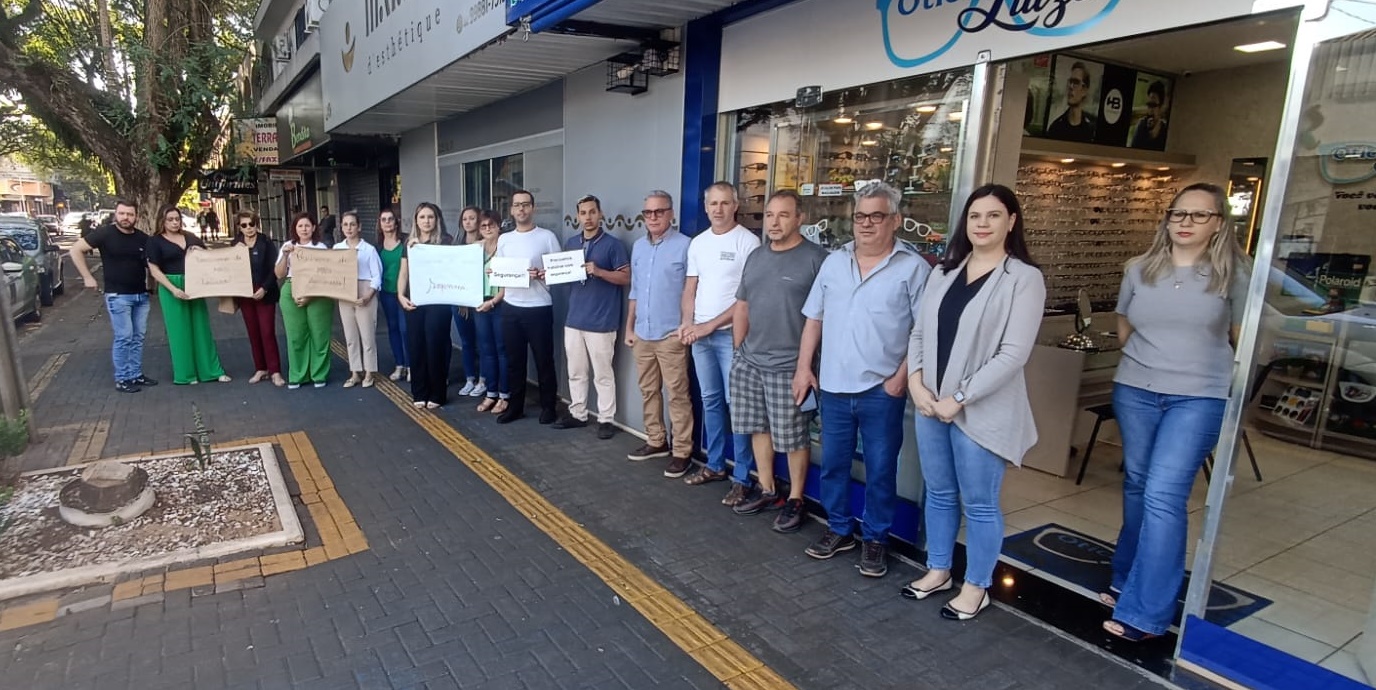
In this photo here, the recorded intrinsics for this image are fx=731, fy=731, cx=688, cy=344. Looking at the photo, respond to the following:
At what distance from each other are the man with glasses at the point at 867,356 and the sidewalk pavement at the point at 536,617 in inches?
12.7

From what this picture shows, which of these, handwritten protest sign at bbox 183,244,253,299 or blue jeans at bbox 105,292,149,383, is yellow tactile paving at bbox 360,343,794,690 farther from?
blue jeans at bbox 105,292,149,383

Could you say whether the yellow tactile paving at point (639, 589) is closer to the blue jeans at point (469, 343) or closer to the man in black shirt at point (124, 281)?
the blue jeans at point (469, 343)

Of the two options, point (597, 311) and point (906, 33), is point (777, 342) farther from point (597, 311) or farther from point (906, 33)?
point (597, 311)

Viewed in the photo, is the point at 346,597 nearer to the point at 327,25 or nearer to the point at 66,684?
the point at 66,684

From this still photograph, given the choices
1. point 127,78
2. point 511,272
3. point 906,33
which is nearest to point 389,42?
point 511,272

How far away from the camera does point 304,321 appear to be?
7414mm

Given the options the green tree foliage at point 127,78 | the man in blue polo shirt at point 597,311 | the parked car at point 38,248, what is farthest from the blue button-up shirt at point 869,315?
the parked car at point 38,248

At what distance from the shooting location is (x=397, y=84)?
7672 mm

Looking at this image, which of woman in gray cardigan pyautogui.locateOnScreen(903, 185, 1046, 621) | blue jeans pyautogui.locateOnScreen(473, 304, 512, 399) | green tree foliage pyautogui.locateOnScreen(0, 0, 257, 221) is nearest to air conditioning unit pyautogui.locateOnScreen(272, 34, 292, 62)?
green tree foliage pyautogui.locateOnScreen(0, 0, 257, 221)

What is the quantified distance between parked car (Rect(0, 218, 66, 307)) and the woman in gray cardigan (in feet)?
51.3

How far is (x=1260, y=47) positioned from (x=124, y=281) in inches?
390

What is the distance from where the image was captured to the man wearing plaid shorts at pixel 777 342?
13.5 feet

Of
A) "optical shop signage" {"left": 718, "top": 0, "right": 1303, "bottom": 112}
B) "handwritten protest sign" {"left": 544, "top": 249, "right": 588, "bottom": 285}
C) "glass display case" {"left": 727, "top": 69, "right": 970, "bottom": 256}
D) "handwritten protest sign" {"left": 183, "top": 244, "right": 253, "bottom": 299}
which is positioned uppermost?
"optical shop signage" {"left": 718, "top": 0, "right": 1303, "bottom": 112}

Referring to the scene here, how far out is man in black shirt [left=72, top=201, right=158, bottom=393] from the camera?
22.7 ft
